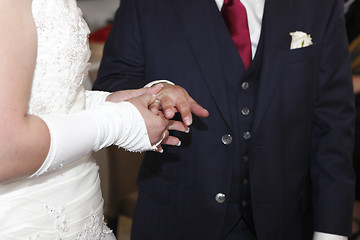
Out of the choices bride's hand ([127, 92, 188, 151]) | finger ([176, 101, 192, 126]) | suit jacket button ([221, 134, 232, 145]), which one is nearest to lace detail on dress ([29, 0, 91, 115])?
bride's hand ([127, 92, 188, 151])

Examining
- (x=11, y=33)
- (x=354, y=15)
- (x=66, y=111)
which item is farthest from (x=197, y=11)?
(x=354, y=15)

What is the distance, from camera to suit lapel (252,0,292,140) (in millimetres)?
1404

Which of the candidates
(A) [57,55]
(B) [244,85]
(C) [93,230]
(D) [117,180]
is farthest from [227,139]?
(D) [117,180]

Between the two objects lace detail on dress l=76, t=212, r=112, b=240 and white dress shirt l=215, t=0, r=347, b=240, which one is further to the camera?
white dress shirt l=215, t=0, r=347, b=240

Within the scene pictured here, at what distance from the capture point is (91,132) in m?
0.99

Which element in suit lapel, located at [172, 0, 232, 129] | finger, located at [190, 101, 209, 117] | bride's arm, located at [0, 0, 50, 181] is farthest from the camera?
suit lapel, located at [172, 0, 232, 129]

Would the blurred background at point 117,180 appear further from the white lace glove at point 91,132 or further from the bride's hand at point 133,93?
the white lace glove at point 91,132

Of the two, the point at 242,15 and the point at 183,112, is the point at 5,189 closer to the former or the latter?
the point at 183,112

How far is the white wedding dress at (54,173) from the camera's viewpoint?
98 cm

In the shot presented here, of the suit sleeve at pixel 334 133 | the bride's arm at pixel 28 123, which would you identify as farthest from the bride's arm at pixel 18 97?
the suit sleeve at pixel 334 133

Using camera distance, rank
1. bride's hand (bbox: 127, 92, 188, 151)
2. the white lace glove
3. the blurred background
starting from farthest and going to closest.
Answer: the blurred background, bride's hand (bbox: 127, 92, 188, 151), the white lace glove

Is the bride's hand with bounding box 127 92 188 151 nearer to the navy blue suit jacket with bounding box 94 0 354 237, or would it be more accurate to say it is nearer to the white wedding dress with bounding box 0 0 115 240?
the white wedding dress with bounding box 0 0 115 240

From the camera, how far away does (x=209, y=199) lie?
1465 mm

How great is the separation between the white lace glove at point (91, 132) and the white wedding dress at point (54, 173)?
0.08 m
